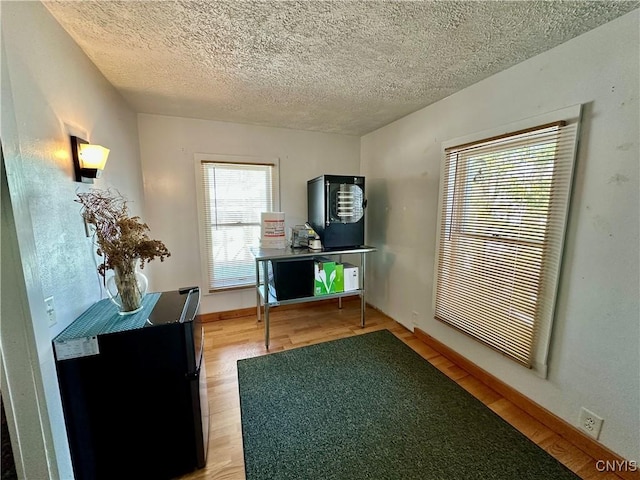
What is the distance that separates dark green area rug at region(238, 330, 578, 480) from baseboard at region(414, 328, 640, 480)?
228 millimetres

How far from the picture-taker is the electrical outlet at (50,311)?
1046 millimetres

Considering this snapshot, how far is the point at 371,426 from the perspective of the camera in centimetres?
158

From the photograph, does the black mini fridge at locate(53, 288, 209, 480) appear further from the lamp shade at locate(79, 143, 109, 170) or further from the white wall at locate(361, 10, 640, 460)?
the white wall at locate(361, 10, 640, 460)

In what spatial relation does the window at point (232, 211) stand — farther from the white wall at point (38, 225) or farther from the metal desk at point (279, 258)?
the white wall at point (38, 225)

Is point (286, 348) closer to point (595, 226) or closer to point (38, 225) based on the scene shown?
point (38, 225)

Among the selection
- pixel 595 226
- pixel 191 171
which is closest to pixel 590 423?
pixel 595 226

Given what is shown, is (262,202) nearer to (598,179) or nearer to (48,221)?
(48,221)

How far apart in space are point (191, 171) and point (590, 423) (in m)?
3.65

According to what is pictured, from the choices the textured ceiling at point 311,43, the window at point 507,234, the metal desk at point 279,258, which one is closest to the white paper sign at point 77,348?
the metal desk at point 279,258

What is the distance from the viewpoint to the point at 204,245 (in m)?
2.88

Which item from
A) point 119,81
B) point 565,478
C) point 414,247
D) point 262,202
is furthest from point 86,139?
point 565,478

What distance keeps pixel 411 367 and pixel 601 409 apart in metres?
1.09

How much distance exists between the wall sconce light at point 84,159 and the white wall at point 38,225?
0.12ft

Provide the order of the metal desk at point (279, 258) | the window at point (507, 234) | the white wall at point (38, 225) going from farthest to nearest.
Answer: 1. the metal desk at point (279, 258)
2. the window at point (507, 234)
3. the white wall at point (38, 225)
